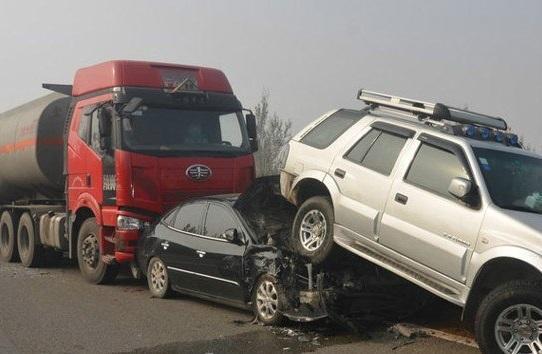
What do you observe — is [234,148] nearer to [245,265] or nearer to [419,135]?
[245,265]

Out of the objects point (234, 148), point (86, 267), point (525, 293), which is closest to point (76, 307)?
point (86, 267)

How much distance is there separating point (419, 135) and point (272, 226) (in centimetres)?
214

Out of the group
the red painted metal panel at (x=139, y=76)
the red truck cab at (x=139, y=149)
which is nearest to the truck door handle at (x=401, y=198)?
the red truck cab at (x=139, y=149)

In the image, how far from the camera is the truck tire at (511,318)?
18.8 ft

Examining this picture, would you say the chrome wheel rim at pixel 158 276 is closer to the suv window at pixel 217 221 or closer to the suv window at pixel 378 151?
the suv window at pixel 217 221

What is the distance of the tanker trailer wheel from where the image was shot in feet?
35.8

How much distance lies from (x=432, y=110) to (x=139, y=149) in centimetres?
479

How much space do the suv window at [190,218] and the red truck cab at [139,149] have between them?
1.11 m

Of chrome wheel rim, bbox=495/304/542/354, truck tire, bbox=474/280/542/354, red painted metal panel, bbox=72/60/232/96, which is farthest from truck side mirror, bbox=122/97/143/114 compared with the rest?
chrome wheel rim, bbox=495/304/542/354

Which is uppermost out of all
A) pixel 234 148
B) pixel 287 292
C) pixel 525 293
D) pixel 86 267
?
pixel 234 148

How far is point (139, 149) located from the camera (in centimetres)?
1030

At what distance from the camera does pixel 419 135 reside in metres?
7.21

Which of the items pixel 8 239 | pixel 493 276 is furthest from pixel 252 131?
pixel 8 239

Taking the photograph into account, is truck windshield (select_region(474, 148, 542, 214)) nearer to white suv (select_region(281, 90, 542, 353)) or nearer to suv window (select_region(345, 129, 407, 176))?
white suv (select_region(281, 90, 542, 353))
